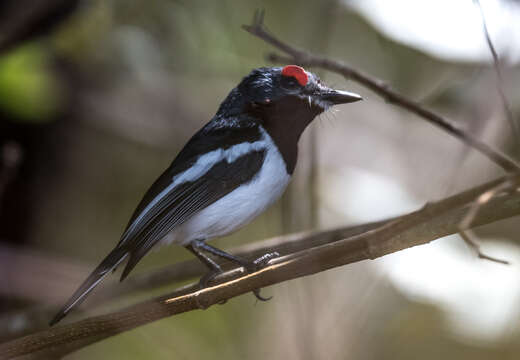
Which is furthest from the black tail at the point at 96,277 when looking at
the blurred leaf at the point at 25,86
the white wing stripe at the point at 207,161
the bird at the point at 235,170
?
the blurred leaf at the point at 25,86

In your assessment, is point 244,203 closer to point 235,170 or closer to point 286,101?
point 235,170

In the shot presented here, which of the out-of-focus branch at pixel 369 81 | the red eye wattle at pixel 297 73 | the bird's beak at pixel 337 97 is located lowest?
the bird's beak at pixel 337 97

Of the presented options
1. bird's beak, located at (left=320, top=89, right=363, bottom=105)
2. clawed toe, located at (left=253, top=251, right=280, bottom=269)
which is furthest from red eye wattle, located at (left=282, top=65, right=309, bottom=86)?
clawed toe, located at (left=253, top=251, right=280, bottom=269)

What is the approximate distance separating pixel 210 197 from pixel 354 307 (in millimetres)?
1390

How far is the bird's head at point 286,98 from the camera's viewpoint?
2.74 m

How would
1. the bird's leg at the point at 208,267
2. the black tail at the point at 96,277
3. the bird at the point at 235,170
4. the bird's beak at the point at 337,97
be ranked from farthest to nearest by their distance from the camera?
the bird's beak at the point at 337,97
the bird at the point at 235,170
the bird's leg at the point at 208,267
the black tail at the point at 96,277

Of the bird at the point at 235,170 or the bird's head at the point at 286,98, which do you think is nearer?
the bird at the point at 235,170

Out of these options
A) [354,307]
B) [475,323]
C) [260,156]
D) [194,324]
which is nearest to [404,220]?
[260,156]

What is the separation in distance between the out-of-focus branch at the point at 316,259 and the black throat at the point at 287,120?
3.04 ft

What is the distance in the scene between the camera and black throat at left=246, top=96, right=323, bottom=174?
275 cm

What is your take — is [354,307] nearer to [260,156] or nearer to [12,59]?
[260,156]

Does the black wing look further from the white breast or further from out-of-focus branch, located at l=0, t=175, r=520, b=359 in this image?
out-of-focus branch, located at l=0, t=175, r=520, b=359

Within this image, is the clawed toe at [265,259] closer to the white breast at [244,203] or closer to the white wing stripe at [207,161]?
the white breast at [244,203]

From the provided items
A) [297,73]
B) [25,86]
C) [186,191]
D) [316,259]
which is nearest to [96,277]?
[186,191]
